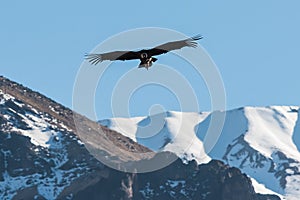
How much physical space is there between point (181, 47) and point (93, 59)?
Result: 18.6 feet

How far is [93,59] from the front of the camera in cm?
8331

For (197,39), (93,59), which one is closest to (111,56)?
(93,59)

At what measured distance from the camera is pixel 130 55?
275 feet

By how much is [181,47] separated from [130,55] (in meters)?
3.59

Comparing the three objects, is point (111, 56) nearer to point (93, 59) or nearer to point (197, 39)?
point (93, 59)

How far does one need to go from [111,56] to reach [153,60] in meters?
2.68

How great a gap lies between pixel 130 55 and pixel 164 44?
2.27 meters

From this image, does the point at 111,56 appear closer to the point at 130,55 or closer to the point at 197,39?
the point at 130,55

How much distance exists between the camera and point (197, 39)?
8019cm

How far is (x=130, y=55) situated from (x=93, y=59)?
2394 millimetres

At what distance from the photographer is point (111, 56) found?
8369 centimetres

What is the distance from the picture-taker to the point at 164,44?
83.9m

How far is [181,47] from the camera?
82.2 metres

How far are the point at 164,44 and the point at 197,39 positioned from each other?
4180mm
